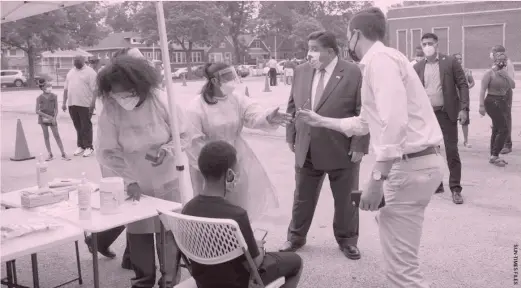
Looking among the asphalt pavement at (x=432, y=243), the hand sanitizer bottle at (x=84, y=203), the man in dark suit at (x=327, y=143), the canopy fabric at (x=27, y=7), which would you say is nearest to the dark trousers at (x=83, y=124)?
the asphalt pavement at (x=432, y=243)

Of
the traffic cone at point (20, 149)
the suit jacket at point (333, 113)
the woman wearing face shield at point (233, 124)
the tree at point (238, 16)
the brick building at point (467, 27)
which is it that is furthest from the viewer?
the tree at point (238, 16)

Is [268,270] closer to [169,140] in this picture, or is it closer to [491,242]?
[169,140]

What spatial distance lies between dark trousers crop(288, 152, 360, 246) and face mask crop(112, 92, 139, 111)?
1.65 meters

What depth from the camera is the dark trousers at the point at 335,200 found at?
4918mm

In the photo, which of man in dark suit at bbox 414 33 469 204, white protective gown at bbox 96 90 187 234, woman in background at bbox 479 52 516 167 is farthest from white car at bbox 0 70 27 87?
white protective gown at bbox 96 90 187 234

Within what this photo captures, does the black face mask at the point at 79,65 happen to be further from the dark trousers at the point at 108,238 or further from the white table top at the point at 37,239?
the white table top at the point at 37,239

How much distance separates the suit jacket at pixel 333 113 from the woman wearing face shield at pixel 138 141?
121 centimetres

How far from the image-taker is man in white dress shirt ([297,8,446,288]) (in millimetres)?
2910

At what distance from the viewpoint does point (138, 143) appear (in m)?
4.09

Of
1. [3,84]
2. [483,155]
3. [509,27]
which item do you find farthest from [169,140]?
[509,27]

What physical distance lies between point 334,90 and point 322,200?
8.19 ft

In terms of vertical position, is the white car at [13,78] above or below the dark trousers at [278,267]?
above

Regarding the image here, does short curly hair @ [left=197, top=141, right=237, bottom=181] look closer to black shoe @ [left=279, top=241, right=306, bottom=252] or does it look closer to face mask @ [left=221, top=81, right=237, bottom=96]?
face mask @ [left=221, top=81, right=237, bottom=96]

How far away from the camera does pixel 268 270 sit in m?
3.13
